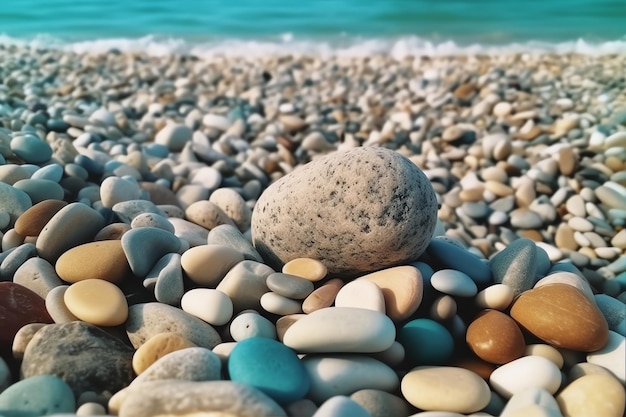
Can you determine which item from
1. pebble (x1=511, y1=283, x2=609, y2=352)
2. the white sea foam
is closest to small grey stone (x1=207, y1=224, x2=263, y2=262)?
pebble (x1=511, y1=283, x2=609, y2=352)

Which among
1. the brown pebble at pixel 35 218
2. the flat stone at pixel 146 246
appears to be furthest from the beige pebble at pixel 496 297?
the brown pebble at pixel 35 218

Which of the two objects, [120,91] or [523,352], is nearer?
[523,352]

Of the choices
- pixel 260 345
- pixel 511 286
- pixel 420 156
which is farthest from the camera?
pixel 420 156

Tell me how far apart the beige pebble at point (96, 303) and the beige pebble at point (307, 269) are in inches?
19.2

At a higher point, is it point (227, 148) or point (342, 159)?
point (342, 159)

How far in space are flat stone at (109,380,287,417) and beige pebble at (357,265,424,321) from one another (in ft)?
1.65

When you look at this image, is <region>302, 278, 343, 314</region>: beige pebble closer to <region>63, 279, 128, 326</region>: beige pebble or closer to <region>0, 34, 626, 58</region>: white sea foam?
<region>63, 279, 128, 326</region>: beige pebble

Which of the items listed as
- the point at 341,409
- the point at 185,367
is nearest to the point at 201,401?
the point at 185,367

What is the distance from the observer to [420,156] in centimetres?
348

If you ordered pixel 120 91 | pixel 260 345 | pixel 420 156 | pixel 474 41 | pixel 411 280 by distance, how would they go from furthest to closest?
1. pixel 474 41
2. pixel 120 91
3. pixel 420 156
4. pixel 411 280
5. pixel 260 345

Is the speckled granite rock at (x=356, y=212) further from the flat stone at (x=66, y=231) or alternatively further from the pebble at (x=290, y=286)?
the flat stone at (x=66, y=231)

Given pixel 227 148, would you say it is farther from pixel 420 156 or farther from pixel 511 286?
pixel 511 286

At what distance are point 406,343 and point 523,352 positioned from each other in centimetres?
30

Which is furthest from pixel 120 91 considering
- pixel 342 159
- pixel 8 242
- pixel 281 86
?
pixel 342 159
